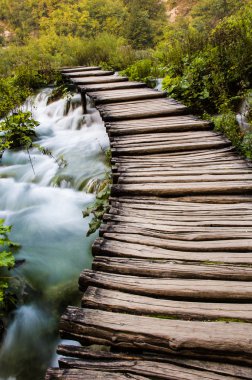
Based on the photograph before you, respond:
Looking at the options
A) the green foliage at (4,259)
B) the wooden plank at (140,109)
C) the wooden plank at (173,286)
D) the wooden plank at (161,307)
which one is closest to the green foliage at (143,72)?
the wooden plank at (140,109)

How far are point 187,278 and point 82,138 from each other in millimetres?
6647

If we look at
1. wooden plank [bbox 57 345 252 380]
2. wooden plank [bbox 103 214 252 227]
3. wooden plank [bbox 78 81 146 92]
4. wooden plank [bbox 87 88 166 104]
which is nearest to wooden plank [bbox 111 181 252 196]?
wooden plank [bbox 103 214 252 227]

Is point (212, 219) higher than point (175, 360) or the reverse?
higher

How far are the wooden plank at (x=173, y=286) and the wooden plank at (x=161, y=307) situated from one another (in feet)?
0.17

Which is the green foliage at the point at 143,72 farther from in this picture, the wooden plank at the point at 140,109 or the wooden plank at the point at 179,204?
the wooden plank at the point at 179,204

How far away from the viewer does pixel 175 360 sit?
1.79 metres

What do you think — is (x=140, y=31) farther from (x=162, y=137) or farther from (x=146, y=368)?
(x=146, y=368)

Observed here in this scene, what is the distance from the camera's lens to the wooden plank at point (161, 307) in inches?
79.0

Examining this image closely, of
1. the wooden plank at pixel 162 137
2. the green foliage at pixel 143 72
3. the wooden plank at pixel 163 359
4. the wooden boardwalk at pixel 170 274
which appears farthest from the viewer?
the green foliage at pixel 143 72

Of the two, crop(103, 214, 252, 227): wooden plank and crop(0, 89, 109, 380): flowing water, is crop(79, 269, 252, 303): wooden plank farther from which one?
crop(0, 89, 109, 380): flowing water

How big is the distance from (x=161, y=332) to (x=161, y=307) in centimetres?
22

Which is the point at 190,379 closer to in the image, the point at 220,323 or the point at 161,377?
the point at 161,377

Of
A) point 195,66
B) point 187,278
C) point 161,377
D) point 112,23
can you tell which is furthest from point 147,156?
point 112,23

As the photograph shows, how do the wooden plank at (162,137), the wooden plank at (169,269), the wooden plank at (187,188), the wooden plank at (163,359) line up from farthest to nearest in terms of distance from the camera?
1. the wooden plank at (162,137)
2. the wooden plank at (187,188)
3. the wooden plank at (169,269)
4. the wooden plank at (163,359)
